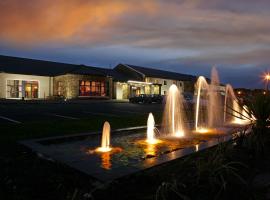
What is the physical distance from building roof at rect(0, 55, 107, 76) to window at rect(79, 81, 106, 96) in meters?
1.48

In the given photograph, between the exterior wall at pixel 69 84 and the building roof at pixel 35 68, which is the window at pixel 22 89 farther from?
the exterior wall at pixel 69 84

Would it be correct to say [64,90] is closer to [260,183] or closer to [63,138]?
[63,138]

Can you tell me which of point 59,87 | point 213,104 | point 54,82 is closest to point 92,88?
point 59,87

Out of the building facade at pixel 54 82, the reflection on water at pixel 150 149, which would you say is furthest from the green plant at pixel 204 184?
the building facade at pixel 54 82

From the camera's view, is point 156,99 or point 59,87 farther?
point 59,87

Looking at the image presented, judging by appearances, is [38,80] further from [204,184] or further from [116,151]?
[204,184]

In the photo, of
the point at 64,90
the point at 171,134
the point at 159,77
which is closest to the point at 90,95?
the point at 64,90

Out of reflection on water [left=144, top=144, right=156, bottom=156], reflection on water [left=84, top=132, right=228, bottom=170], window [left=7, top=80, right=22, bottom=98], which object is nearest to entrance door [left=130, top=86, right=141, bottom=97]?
window [left=7, top=80, right=22, bottom=98]

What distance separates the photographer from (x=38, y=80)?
128 ft

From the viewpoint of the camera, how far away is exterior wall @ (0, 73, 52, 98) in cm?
3532

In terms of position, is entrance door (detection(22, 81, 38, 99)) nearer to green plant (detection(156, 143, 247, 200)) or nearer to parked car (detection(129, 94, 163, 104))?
parked car (detection(129, 94, 163, 104))

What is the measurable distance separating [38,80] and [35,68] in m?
2.52

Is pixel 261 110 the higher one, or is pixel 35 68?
pixel 35 68

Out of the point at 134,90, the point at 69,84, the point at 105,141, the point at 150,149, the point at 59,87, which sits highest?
the point at 69,84
